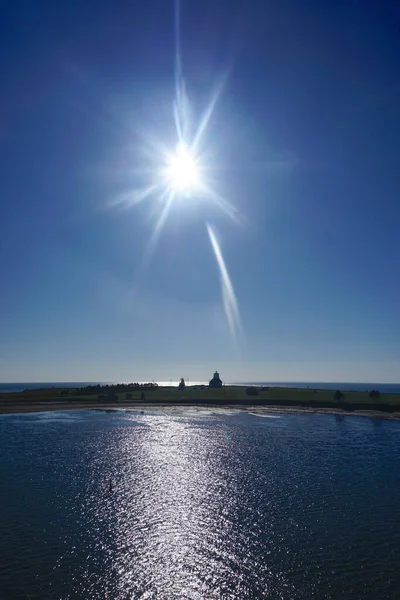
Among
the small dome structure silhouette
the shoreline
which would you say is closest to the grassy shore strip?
the shoreline

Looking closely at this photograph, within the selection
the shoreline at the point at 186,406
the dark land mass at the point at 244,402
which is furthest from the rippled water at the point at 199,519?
the dark land mass at the point at 244,402

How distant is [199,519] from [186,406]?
70.5 metres

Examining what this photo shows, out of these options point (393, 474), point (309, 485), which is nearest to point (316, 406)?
point (393, 474)

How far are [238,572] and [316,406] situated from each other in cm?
7560

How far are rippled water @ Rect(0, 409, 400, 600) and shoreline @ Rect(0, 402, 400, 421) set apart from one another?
1307 inches

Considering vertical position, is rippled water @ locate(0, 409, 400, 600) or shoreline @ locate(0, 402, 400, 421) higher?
shoreline @ locate(0, 402, 400, 421)

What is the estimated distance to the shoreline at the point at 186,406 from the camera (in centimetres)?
7835

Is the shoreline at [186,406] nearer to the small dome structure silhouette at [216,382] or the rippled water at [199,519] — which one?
the rippled water at [199,519]

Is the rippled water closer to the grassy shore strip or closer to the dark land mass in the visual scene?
the dark land mass

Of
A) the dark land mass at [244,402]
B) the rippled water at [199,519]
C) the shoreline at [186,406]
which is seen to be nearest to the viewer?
the rippled water at [199,519]

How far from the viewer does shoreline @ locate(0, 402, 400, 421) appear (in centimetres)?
7835

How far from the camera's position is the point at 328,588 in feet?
54.6

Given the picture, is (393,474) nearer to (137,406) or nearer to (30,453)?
(30,453)

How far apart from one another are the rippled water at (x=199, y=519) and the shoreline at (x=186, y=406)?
33195mm
